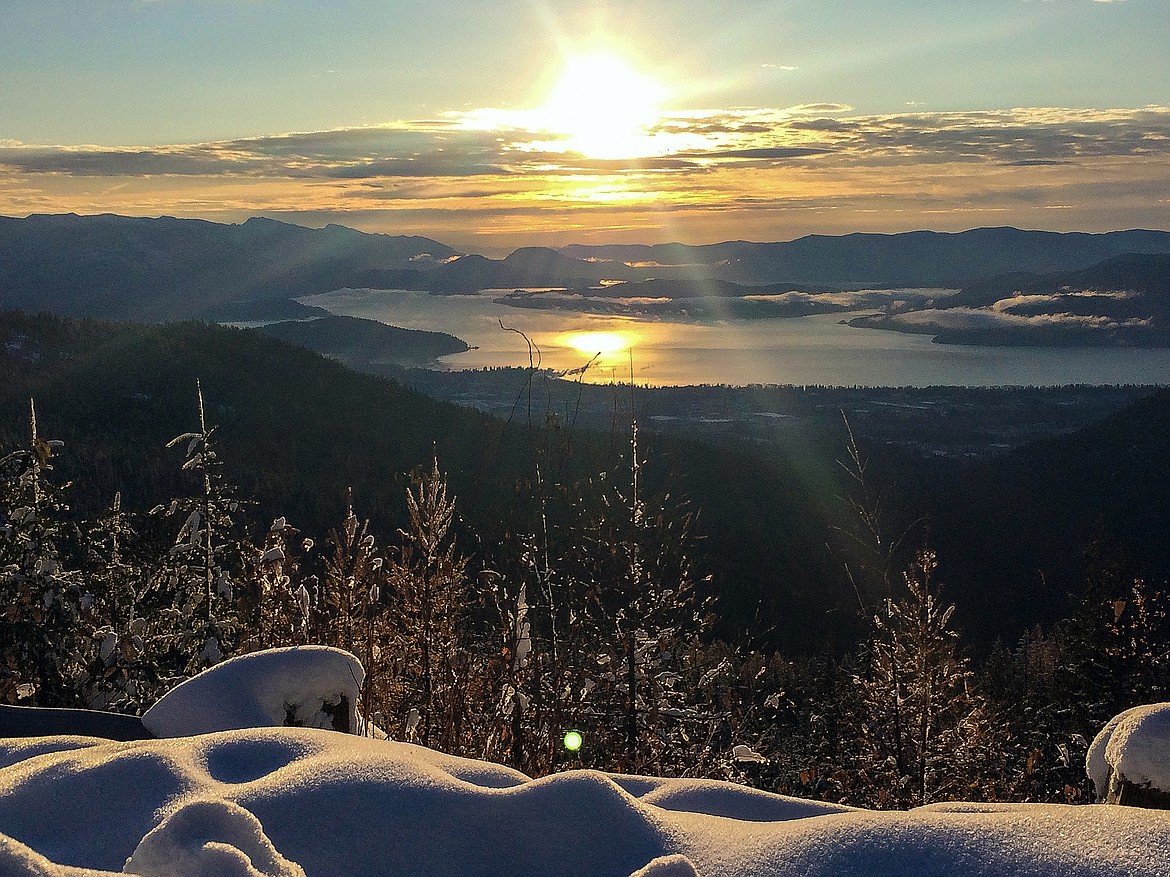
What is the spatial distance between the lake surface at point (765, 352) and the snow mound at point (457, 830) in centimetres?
7457

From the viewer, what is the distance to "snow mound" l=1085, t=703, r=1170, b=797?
2650 millimetres

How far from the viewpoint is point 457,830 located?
1806mm

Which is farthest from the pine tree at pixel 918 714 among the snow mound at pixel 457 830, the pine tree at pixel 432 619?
the snow mound at pixel 457 830

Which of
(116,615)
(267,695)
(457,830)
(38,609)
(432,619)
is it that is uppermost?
(457,830)

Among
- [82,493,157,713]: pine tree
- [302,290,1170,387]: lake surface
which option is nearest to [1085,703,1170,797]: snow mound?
[82,493,157,713]: pine tree

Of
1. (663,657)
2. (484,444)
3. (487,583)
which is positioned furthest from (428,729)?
(663,657)

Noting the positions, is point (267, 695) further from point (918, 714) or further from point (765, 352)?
point (765, 352)

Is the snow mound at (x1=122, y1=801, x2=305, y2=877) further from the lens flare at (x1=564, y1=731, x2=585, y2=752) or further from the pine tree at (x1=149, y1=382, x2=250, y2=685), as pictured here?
the pine tree at (x1=149, y1=382, x2=250, y2=685)

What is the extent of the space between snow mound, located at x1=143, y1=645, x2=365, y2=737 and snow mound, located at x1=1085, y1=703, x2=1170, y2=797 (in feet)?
8.15

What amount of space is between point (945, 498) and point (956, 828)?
81201mm

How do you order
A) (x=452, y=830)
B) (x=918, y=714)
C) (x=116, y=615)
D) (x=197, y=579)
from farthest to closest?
(x=918, y=714)
(x=116, y=615)
(x=197, y=579)
(x=452, y=830)

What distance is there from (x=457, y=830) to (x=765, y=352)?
148 m

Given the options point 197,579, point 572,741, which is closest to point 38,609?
point 197,579

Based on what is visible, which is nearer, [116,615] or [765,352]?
[116,615]
